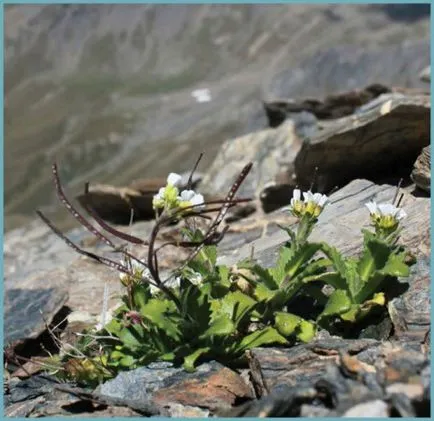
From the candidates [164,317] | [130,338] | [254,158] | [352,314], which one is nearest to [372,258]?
[352,314]

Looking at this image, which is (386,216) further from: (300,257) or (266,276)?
(266,276)

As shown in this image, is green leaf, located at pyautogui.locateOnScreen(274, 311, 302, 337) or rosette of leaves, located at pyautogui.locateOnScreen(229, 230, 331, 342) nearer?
green leaf, located at pyautogui.locateOnScreen(274, 311, 302, 337)

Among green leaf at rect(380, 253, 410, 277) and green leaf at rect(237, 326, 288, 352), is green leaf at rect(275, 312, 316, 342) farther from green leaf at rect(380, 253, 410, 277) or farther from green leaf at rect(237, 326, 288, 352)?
green leaf at rect(380, 253, 410, 277)

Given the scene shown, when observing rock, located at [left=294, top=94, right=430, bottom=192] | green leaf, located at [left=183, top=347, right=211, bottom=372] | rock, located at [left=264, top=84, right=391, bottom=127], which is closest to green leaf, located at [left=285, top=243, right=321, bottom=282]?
green leaf, located at [left=183, top=347, right=211, bottom=372]

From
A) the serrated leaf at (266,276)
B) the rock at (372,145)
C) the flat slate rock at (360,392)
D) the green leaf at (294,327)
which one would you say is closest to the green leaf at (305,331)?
the green leaf at (294,327)

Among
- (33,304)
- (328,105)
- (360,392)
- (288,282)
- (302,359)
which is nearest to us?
(360,392)
